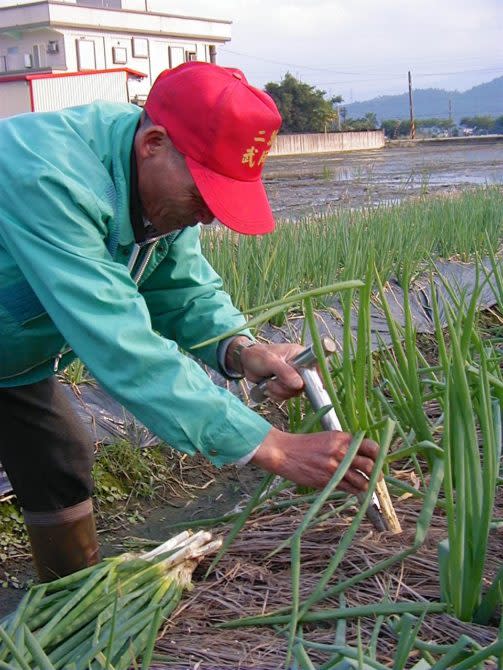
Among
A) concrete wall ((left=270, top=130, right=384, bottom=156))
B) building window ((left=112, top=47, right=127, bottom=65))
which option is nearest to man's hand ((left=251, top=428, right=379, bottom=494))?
concrete wall ((left=270, top=130, right=384, bottom=156))

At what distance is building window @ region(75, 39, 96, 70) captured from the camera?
32906mm

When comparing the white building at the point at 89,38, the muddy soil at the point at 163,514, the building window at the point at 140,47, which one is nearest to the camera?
the muddy soil at the point at 163,514

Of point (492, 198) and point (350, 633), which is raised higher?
point (492, 198)

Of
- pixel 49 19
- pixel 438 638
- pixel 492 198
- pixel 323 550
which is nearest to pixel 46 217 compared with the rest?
pixel 323 550

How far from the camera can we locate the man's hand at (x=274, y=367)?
163cm

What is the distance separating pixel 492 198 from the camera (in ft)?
18.9

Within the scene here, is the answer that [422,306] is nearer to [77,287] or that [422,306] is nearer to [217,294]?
[217,294]

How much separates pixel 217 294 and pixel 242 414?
0.60m

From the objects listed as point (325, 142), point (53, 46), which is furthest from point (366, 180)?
point (53, 46)

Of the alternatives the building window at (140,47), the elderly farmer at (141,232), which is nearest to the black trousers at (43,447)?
the elderly farmer at (141,232)

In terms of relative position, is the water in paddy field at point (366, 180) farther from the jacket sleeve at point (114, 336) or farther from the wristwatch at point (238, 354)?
the jacket sleeve at point (114, 336)

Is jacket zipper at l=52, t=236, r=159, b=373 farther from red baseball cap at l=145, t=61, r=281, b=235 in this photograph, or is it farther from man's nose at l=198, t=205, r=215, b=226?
red baseball cap at l=145, t=61, r=281, b=235

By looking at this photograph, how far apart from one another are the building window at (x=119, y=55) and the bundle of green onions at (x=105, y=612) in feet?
112

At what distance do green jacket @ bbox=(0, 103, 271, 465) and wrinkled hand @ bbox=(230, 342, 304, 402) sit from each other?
196 millimetres
